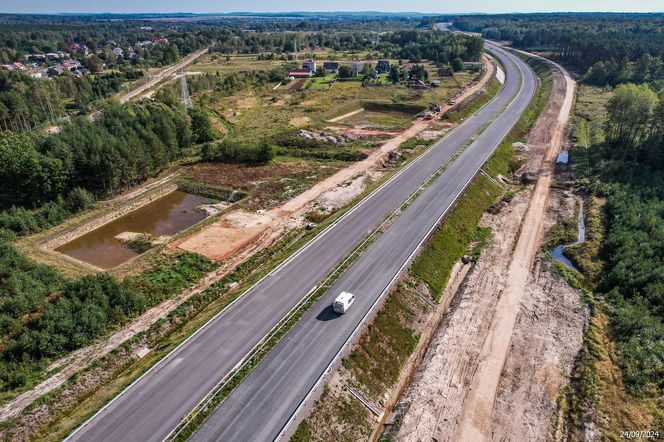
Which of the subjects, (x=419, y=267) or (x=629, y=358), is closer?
(x=629, y=358)

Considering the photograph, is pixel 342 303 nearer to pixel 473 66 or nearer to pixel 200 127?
pixel 200 127

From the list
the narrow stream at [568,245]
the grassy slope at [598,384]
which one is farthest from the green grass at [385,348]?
the narrow stream at [568,245]

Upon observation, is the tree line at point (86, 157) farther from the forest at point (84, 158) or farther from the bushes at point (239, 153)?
the bushes at point (239, 153)

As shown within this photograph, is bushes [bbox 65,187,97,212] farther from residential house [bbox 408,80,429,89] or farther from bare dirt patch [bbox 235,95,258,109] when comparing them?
residential house [bbox 408,80,429,89]

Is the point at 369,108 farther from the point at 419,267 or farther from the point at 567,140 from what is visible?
the point at 419,267

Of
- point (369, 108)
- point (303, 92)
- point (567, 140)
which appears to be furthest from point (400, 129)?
point (303, 92)
